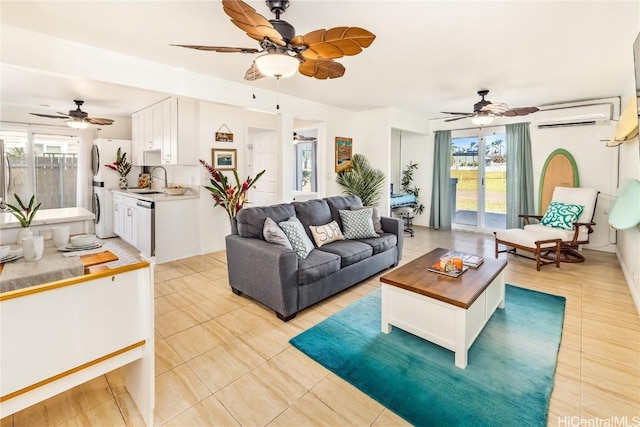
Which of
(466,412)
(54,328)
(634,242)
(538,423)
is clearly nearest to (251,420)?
(54,328)

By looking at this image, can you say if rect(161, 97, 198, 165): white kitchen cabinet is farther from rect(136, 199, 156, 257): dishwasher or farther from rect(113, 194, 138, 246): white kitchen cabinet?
rect(113, 194, 138, 246): white kitchen cabinet

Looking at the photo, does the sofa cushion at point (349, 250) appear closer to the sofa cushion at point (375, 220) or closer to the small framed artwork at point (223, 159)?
the sofa cushion at point (375, 220)

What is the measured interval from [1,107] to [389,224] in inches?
276

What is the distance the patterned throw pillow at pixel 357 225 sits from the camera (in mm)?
3861

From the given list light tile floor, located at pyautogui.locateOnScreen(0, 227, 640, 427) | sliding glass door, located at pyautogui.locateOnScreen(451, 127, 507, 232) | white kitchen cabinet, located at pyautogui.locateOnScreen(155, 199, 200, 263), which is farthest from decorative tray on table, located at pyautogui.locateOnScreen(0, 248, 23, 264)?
sliding glass door, located at pyautogui.locateOnScreen(451, 127, 507, 232)

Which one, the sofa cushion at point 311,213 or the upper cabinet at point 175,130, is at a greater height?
the upper cabinet at point 175,130

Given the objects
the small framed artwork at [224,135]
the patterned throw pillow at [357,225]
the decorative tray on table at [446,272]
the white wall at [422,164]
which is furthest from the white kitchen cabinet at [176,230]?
the white wall at [422,164]

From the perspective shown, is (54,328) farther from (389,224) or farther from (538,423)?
(389,224)

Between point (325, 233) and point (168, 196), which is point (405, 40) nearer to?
point (325, 233)

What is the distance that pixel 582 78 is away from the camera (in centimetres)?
402

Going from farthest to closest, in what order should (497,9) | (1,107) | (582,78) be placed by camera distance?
(1,107) < (582,78) < (497,9)

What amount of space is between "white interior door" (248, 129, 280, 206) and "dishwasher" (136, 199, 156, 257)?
2.00 meters

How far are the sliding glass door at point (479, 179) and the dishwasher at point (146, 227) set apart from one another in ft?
19.8

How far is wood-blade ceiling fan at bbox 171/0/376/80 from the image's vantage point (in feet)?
5.76
